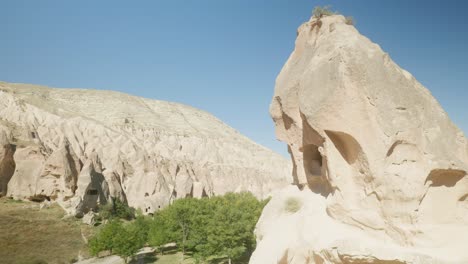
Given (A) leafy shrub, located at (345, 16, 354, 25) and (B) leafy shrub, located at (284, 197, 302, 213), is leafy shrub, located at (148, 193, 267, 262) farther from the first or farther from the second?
(A) leafy shrub, located at (345, 16, 354, 25)

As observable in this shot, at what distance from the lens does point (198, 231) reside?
39938mm

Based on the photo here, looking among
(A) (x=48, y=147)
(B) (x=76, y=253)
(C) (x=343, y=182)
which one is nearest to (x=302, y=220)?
(C) (x=343, y=182)

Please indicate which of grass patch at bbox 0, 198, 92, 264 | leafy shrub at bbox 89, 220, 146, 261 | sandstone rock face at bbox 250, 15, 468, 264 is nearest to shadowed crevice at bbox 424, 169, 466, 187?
sandstone rock face at bbox 250, 15, 468, 264

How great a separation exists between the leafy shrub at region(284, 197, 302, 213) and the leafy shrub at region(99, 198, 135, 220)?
4855 cm

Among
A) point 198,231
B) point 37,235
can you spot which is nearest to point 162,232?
point 198,231

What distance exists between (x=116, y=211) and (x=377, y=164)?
59467 millimetres

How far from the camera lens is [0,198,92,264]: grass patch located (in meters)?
39.4

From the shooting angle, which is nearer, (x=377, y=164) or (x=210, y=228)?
(x=377, y=164)

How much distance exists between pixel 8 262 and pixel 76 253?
8269 mm

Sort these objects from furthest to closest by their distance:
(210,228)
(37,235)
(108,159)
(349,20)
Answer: (108,159), (37,235), (210,228), (349,20)

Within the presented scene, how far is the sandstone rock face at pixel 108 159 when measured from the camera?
195 ft

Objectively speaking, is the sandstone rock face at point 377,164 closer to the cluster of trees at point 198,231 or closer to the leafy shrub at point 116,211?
the cluster of trees at point 198,231

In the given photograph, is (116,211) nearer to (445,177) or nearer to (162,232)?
(162,232)

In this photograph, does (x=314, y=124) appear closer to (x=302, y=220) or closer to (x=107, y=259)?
(x=302, y=220)
